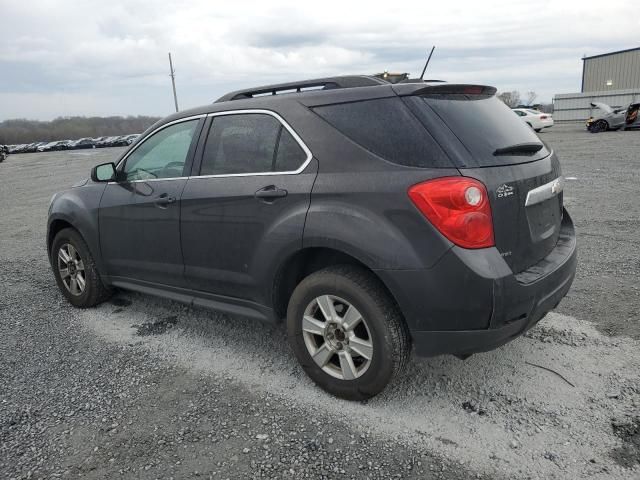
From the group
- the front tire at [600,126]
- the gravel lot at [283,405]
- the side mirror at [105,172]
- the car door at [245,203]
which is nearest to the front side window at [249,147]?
the car door at [245,203]

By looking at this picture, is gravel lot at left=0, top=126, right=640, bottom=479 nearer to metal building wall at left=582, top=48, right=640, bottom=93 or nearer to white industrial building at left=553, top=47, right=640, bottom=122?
white industrial building at left=553, top=47, right=640, bottom=122

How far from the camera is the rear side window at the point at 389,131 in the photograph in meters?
2.64

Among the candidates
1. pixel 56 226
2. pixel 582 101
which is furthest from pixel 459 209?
pixel 582 101

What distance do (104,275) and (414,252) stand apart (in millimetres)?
3055

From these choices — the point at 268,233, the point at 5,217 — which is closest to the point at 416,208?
the point at 268,233

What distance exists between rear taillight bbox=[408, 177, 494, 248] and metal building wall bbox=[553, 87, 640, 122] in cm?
3963

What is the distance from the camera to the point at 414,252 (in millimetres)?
2582

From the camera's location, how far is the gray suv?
8.42ft

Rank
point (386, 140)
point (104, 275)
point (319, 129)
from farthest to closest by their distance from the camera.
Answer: point (104, 275) → point (319, 129) → point (386, 140)

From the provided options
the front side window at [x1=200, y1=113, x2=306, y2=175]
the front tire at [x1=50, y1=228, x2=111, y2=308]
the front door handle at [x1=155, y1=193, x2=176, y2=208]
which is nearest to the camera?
the front side window at [x1=200, y1=113, x2=306, y2=175]

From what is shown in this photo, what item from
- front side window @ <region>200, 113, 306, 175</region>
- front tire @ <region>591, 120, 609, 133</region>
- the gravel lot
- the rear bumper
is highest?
front side window @ <region>200, 113, 306, 175</region>

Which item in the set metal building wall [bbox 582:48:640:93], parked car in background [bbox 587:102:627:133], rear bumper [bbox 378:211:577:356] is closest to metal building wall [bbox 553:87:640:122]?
metal building wall [bbox 582:48:640:93]

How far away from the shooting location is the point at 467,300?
8.32 ft

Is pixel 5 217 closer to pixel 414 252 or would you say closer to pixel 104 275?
pixel 104 275
